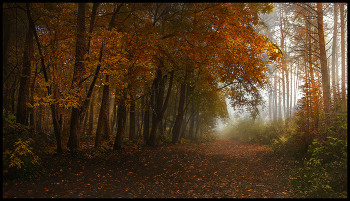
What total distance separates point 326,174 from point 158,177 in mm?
5024

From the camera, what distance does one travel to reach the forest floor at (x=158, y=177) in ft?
20.1

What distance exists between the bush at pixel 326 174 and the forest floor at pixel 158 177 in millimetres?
443

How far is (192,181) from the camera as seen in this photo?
24.2ft

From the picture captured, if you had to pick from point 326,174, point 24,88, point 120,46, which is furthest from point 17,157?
point 326,174

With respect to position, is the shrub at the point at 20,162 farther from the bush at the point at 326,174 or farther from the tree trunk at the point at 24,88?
the bush at the point at 326,174

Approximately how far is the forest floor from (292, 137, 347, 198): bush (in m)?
0.44

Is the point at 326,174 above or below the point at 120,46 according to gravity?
below

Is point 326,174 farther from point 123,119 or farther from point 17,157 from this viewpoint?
point 17,157

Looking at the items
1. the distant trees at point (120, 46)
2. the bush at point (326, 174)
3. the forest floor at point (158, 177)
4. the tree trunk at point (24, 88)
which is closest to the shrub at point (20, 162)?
the forest floor at point (158, 177)

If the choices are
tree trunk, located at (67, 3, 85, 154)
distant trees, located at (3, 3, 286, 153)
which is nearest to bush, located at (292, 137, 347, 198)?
distant trees, located at (3, 3, 286, 153)

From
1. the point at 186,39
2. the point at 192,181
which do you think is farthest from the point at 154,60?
the point at 192,181

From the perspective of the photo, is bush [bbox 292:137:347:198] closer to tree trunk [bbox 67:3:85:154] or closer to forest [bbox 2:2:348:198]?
forest [bbox 2:2:348:198]

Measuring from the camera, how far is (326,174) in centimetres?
604

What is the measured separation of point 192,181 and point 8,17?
1046cm
